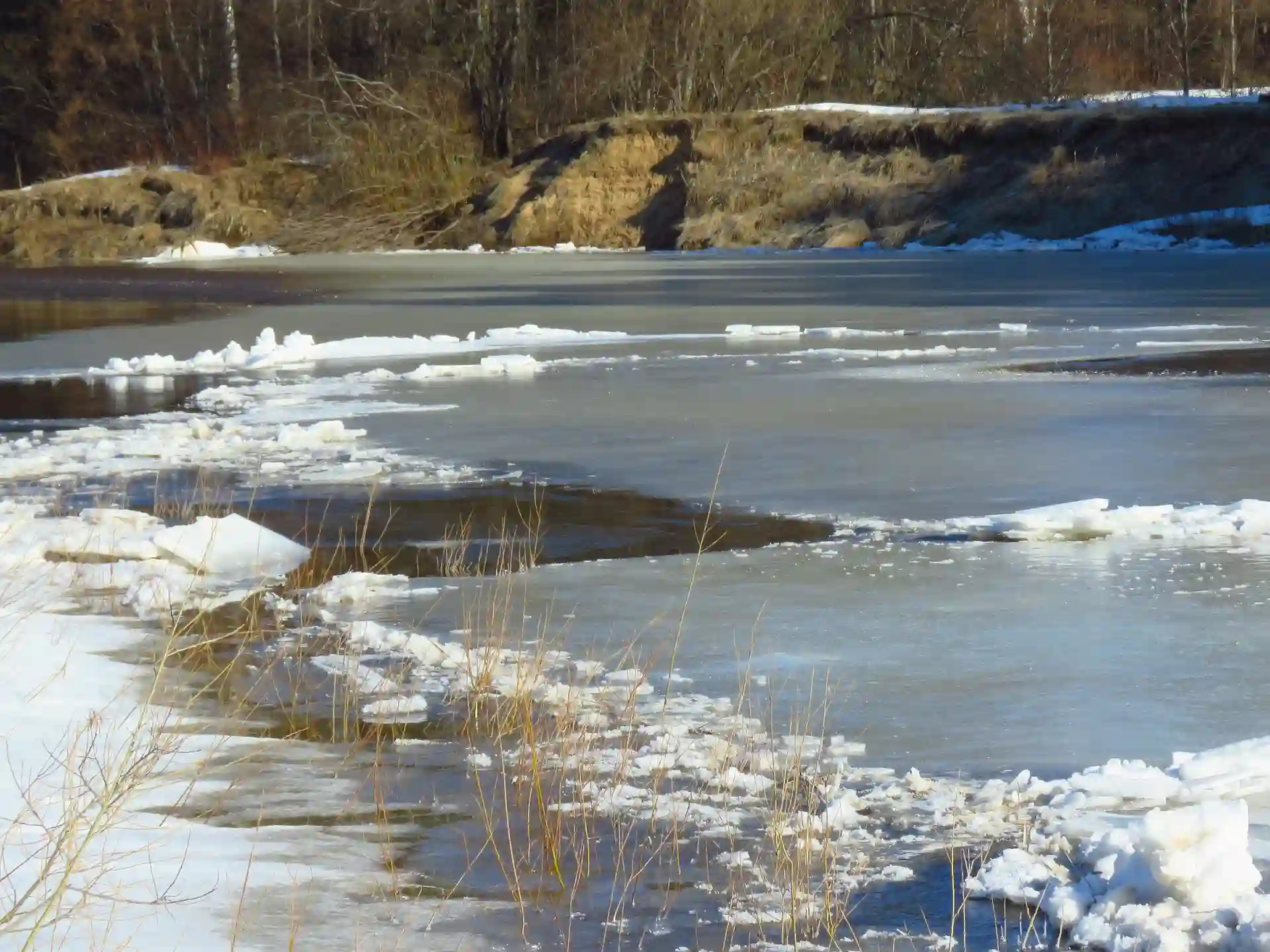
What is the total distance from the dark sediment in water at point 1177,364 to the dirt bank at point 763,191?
23.4m

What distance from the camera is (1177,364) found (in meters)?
15.4

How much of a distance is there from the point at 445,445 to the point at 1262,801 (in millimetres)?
7422

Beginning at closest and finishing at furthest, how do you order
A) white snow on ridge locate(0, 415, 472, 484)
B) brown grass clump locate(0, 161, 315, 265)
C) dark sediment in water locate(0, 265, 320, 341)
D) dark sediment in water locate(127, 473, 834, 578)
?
1. dark sediment in water locate(127, 473, 834, 578)
2. white snow on ridge locate(0, 415, 472, 484)
3. dark sediment in water locate(0, 265, 320, 341)
4. brown grass clump locate(0, 161, 315, 265)

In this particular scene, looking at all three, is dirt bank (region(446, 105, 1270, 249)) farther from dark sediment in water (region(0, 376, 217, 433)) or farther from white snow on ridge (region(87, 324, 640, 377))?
dark sediment in water (region(0, 376, 217, 433))

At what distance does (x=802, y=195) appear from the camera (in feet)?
147

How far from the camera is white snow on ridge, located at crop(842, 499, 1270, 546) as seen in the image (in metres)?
7.81

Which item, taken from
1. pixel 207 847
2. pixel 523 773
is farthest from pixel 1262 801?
pixel 207 847

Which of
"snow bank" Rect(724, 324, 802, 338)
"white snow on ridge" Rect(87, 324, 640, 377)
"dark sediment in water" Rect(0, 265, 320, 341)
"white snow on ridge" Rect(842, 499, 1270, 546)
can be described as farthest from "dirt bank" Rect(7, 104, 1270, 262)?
"white snow on ridge" Rect(842, 499, 1270, 546)

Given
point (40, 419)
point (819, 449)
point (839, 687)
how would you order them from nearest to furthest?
point (839, 687) → point (819, 449) → point (40, 419)

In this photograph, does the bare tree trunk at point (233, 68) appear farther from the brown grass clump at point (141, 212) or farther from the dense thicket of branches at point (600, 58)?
the brown grass clump at point (141, 212)

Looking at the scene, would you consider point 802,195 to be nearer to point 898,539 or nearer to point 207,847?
point 898,539

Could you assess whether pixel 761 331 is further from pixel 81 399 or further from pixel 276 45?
pixel 276 45

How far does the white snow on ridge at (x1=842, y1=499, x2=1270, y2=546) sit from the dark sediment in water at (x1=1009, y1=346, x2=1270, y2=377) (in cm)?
670

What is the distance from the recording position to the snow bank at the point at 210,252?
45969 millimetres
